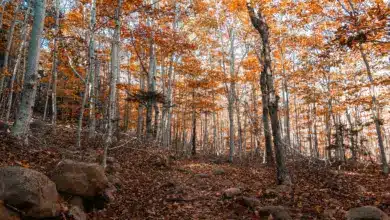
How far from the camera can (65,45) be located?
30.7 feet

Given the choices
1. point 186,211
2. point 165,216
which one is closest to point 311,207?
point 186,211

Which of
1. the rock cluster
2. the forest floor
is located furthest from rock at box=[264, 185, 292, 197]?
the rock cluster

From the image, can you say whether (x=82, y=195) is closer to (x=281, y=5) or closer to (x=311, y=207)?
(x=311, y=207)

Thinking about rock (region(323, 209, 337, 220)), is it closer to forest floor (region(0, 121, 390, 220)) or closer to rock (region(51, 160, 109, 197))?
forest floor (region(0, 121, 390, 220))

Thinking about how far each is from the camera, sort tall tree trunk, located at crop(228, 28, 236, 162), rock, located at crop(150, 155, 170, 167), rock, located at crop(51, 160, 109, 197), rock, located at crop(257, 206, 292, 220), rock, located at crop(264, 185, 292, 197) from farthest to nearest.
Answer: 1. tall tree trunk, located at crop(228, 28, 236, 162)
2. rock, located at crop(150, 155, 170, 167)
3. rock, located at crop(264, 185, 292, 197)
4. rock, located at crop(257, 206, 292, 220)
5. rock, located at crop(51, 160, 109, 197)

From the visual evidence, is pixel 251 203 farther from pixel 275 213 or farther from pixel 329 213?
pixel 329 213

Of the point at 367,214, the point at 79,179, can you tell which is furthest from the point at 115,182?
the point at 367,214

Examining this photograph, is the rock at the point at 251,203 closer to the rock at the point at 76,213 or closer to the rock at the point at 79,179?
the rock at the point at 79,179

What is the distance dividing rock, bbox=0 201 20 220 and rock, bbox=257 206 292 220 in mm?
4736

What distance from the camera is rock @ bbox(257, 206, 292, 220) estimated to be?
574 cm

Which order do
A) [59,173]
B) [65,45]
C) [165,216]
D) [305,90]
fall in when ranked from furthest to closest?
[305,90], [65,45], [165,216], [59,173]

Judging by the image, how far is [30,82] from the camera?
24.4ft

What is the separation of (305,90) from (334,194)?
12.1m

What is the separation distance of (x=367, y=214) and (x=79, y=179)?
599 centimetres
